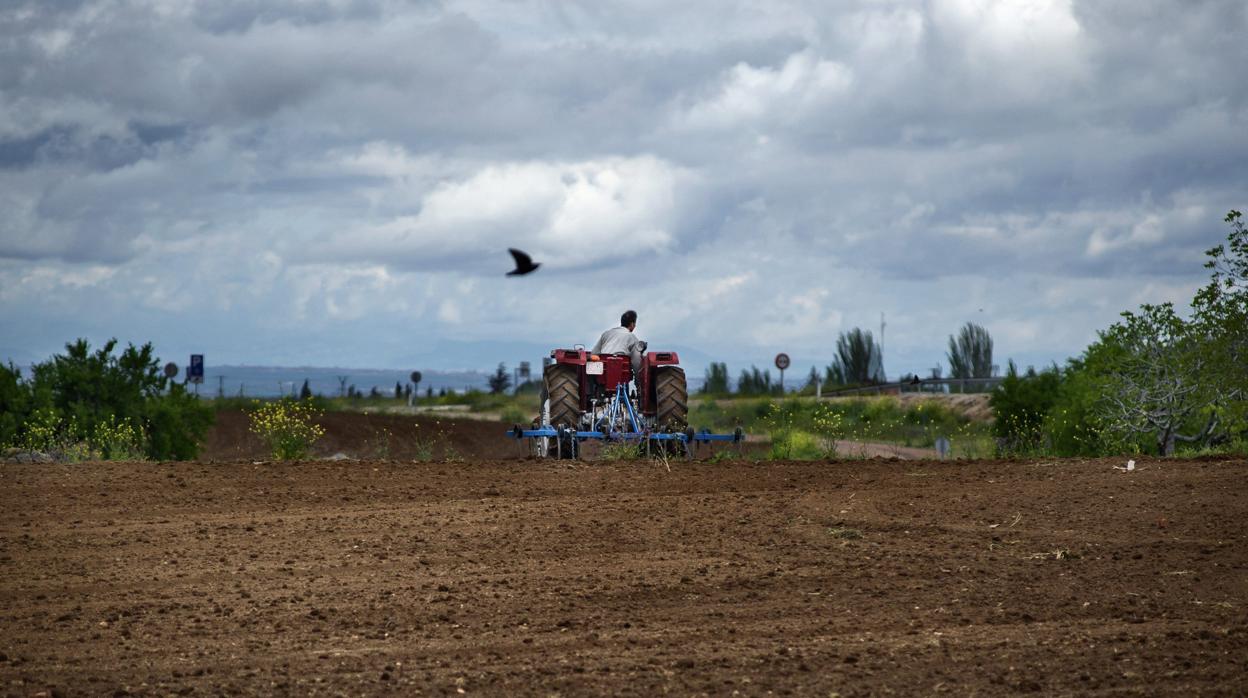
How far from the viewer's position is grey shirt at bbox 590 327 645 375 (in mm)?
16938

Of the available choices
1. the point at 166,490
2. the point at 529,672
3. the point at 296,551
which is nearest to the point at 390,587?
the point at 296,551

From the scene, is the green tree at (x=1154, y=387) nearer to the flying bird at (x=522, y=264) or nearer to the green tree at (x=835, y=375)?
the flying bird at (x=522, y=264)

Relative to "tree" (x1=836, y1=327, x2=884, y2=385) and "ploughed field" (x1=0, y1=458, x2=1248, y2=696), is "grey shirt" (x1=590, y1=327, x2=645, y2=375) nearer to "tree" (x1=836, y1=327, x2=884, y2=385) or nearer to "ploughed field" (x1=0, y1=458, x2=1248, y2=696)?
"ploughed field" (x1=0, y1=458, x2=1248, y2=696)

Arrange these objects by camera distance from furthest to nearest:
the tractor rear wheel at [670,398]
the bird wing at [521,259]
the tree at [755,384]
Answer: the tree at [755,384], the tractor rear wheel at [670,398], the bird wing at [521,259]

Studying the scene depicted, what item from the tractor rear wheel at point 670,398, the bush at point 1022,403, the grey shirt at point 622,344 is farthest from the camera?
the bush at point 1022,403

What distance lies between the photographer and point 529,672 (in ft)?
20.0

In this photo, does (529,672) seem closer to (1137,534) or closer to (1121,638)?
(1121,638)

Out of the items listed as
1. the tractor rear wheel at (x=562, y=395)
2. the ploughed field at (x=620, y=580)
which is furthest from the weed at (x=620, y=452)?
the ploughed field at (x=620, y=580)

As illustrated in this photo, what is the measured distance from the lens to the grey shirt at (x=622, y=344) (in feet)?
55.6

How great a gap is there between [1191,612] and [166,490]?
8.12m

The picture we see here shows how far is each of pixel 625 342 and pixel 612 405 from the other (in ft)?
3.74

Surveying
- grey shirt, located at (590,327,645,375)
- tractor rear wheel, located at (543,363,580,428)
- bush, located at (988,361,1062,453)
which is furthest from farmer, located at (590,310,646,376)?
bush, located at (988,361,1062,453)

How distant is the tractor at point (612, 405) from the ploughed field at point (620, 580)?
314 centimetres

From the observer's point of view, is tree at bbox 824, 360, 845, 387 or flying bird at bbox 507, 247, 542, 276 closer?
flying bird at bbox 507, 247, 542, 276
